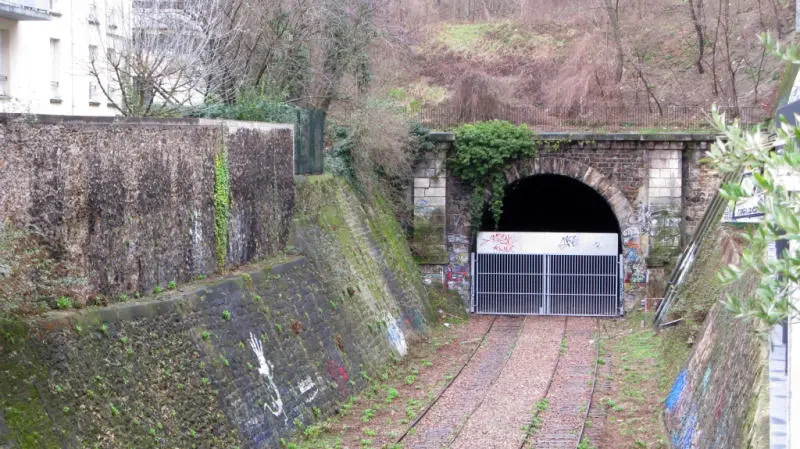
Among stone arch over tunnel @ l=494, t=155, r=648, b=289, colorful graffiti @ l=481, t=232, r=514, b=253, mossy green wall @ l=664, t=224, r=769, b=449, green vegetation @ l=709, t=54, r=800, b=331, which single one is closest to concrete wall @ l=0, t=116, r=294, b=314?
mossy green wall @ l=664, t=224, r=769, b=449

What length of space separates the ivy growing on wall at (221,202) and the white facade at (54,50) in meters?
5.23

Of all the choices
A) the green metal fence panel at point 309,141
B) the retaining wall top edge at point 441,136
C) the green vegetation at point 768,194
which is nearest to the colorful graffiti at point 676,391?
the green metal fence panel at point 309,141

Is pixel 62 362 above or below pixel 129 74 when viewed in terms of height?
below

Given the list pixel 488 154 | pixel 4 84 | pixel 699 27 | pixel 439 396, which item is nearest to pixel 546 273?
pixel 488 154

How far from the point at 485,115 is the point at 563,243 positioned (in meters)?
6.25

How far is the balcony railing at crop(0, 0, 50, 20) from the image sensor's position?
68.4 ft

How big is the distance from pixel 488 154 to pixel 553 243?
3.17m

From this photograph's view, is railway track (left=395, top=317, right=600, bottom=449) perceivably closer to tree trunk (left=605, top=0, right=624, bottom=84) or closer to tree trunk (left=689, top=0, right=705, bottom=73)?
tree trunk (left=605, top=0, right=624, bottom=84)

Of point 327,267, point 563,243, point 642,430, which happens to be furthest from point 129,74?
point 563,243

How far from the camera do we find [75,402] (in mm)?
10469

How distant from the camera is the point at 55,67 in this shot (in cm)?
2409

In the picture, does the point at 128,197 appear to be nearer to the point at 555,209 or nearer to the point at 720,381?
the point at 720,381

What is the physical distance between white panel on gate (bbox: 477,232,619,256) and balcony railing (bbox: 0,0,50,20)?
1352 centimetres

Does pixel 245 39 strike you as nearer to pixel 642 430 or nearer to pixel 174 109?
pixel 174 109
